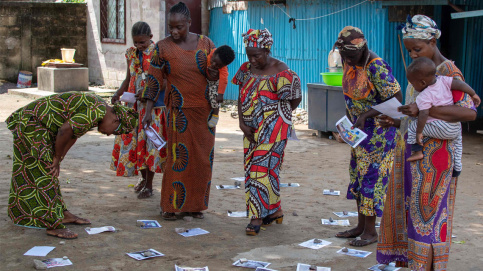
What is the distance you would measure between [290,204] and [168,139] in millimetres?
1575

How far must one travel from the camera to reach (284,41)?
559 inches

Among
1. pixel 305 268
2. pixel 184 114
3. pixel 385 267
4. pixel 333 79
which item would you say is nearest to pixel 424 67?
pixel 385 267

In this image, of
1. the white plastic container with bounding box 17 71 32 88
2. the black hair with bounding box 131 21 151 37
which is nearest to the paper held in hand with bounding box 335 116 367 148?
the black hair with bounding box 131 21 151 37

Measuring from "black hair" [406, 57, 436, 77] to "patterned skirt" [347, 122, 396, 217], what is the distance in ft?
3.96

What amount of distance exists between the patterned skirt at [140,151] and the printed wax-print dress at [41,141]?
1290mm

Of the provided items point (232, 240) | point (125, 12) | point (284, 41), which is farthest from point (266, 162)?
point (125, 12)

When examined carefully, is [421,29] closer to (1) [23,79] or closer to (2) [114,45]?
(2) [114,45]

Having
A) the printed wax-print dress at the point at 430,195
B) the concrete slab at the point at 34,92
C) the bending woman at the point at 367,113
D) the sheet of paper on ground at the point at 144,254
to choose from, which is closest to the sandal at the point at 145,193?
the sheet of paper on ground at the point at 144,254

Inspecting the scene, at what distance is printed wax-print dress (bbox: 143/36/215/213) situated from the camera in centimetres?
556

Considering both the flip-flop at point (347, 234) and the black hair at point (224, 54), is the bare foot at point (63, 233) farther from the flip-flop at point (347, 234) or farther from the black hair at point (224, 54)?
the flip-flop at point (347, 234)

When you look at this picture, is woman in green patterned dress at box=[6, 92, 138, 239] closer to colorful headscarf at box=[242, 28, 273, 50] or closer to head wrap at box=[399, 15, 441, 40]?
colorful headscarf at box=[242, 28, 273, 50]

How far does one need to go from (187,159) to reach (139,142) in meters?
0.93

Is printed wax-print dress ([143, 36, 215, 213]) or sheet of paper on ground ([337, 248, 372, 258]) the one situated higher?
printed wax-print dress ([143, 36, 215, 213])

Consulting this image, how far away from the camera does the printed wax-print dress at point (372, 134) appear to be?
4691mm
